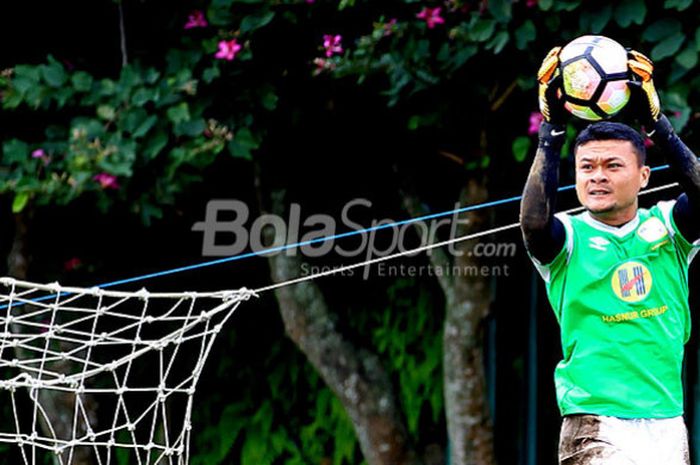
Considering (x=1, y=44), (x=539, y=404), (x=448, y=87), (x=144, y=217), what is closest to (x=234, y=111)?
(x=144, y=217)

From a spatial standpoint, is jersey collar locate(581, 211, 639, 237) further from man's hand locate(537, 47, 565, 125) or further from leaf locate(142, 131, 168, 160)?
leaf locate(142, 131, 168, 160)

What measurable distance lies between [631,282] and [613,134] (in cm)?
37

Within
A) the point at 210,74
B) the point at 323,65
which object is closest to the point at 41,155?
the point at 210,74

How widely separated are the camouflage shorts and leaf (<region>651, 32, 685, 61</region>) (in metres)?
1.80

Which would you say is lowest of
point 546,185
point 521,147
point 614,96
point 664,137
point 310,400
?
point 310,400

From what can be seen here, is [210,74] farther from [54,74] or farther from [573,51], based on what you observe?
[573,51]

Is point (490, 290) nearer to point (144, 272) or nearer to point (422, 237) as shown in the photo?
point (422, 237)

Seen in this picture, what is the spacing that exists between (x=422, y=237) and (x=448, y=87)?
113 cm

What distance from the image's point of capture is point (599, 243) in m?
3.19

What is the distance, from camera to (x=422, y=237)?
6.11 meters

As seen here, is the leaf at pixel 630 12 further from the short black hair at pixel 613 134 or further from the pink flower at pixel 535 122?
the short black hair at pixel 613 134

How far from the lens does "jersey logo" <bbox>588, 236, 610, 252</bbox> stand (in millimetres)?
3182

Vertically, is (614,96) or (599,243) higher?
(614,96)

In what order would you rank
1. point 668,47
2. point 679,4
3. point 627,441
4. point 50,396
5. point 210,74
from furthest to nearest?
1. point 50,396
2. point 210,74
3. point 668,47
4. point 679,4
5. point 627,441
